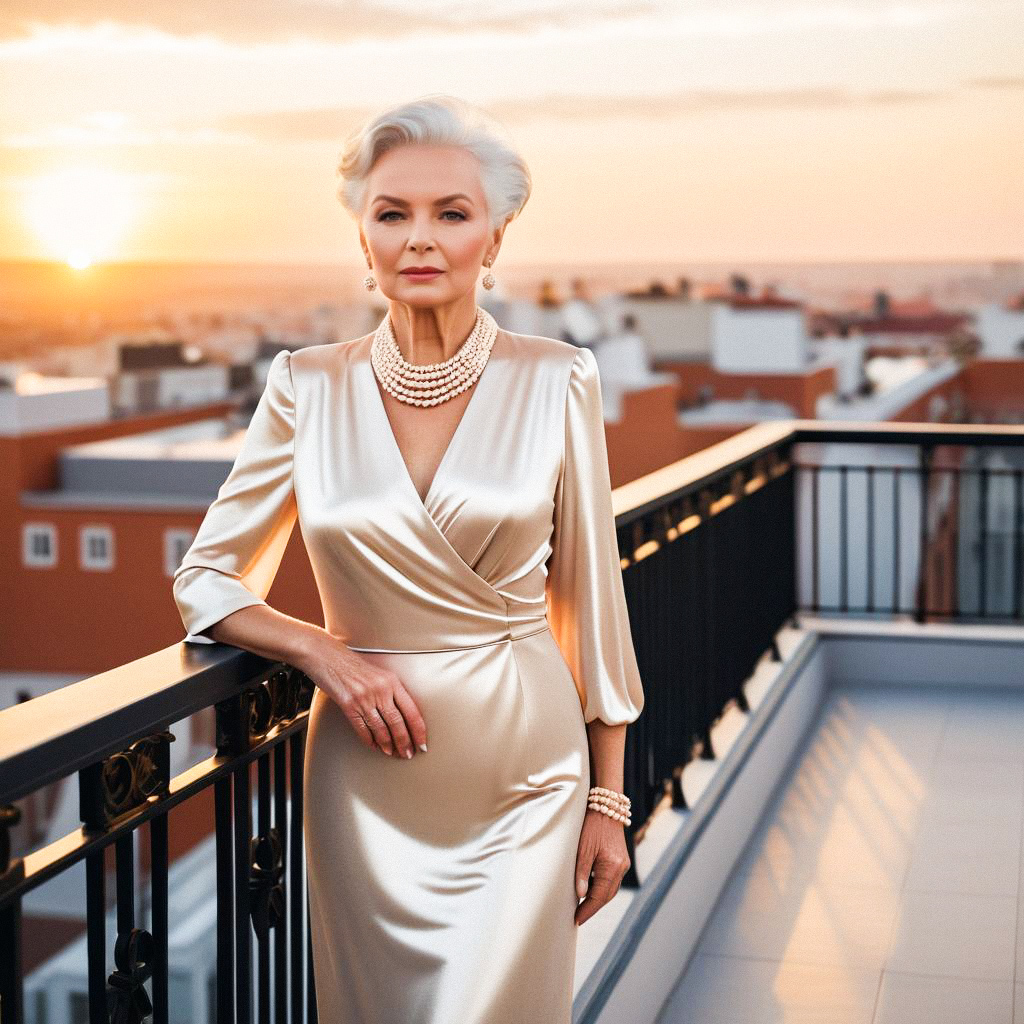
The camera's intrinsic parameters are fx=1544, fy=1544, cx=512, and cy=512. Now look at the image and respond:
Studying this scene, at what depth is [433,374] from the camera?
1680 mm

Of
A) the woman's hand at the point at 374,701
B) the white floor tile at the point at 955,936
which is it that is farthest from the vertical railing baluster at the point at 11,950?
the white floor tile at the point at 955,936

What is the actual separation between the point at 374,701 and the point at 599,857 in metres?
0.37

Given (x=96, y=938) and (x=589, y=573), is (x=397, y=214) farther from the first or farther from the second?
(x=96, y=938)

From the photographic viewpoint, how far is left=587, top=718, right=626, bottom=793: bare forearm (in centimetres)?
180

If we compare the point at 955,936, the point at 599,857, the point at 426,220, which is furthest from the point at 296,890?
the point at 955,936

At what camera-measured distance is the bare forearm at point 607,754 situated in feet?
5.91

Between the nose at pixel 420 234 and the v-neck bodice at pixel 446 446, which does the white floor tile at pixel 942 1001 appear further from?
the nose at pixel 420 234

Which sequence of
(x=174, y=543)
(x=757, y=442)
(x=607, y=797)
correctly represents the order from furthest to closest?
(x=174, y=543), (x=757, y=442), (x=607, y=797)

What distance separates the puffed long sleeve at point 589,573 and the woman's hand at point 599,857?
12 centimetres

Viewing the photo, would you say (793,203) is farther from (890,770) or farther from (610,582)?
(610,582)

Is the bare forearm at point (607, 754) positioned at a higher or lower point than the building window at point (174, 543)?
higher

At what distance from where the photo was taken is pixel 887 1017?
122 inches

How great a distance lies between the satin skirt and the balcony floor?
1611 millimetres

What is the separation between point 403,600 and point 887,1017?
1.95 metres
